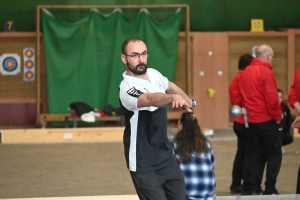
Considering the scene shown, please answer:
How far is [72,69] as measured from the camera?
988 centimetres

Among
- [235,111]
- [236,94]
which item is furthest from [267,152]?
[236,94]

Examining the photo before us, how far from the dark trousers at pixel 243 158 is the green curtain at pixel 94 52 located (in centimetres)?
445

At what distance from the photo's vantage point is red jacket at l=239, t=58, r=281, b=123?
204 inches

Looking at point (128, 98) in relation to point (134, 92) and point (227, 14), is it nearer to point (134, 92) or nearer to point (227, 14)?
point (134, 92)

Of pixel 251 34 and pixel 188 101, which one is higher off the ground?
pixel 251 34

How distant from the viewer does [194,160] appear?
4246 mm

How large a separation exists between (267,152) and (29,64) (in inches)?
220

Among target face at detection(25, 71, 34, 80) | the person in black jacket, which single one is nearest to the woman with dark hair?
the person in black jacket

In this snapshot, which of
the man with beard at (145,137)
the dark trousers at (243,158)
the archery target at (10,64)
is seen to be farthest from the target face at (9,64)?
the man with beard at (145,137)

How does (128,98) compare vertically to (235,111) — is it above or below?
above

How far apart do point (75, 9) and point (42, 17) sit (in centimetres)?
53

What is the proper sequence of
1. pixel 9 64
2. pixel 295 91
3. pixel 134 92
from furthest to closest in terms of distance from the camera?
1. pixel 9 64
2. pixel 295 91
3. pixel 134 92

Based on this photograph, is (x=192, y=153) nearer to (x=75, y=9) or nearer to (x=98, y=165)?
(x=98, y=165)

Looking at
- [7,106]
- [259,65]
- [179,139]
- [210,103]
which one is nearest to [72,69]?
[7,106]
